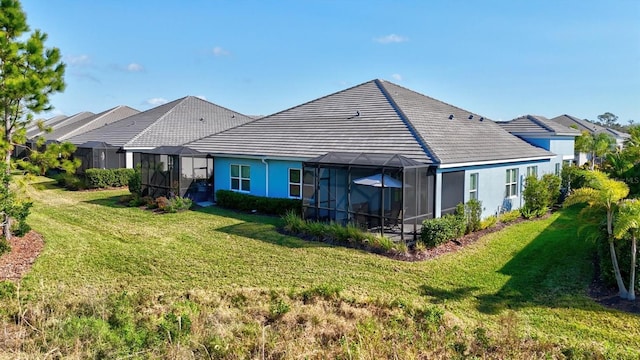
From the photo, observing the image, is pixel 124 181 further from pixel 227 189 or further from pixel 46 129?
pixel 46 129

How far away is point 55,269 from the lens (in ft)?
37.0

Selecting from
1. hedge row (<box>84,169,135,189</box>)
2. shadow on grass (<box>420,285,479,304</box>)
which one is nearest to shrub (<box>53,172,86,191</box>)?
hedge row (<box>84,169,135,189</box>)

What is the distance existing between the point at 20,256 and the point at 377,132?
43.5 ft

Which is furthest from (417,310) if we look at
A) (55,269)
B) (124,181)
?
(124,181)

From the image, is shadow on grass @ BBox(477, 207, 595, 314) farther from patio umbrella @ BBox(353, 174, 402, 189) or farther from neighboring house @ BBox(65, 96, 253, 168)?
neighboring house @ BBox(65, 96, 253, 168)

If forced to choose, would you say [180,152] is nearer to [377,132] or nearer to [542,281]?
[377,132]

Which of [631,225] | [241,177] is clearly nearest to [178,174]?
[241,177]

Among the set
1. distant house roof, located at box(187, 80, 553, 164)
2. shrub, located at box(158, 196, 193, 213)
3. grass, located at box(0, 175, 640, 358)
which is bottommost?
grass, located at box(0, 175, 640, 358)

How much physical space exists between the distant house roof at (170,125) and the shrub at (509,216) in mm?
22209

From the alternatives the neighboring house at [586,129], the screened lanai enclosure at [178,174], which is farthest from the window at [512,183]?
the neighboring house at [586,129]

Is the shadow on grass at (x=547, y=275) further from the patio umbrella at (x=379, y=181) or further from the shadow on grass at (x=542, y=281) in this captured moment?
the patio umbrella at (x=379, y=181)

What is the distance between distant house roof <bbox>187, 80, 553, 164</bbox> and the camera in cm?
1728

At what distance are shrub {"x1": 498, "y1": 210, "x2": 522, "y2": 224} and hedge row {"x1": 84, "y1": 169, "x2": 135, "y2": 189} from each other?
22.8 meters

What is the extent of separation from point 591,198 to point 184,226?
13.1 metres
